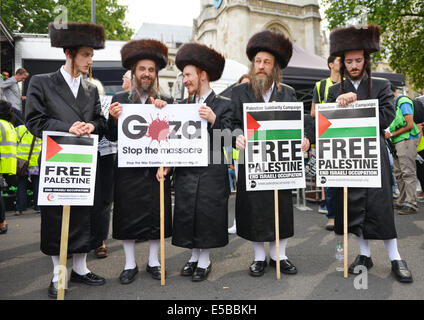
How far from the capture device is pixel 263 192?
11.3ft

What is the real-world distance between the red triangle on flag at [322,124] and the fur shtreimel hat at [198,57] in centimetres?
119

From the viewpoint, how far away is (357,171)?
3.29m

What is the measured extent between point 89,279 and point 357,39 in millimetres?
3502

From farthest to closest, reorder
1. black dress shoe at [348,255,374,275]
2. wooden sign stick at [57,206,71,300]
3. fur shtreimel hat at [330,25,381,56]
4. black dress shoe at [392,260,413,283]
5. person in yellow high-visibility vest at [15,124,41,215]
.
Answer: person in yellow high-visibility vest at [15,124,41,215] → black dress shoe at [348,255,374,275] → fur shtreimel hat at [330,25,381,56] → black dress shoe at [392,260,413,283] → wooden sign stick at [57,206,71,300]

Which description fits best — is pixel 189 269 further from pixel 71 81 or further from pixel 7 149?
pixel 7 149

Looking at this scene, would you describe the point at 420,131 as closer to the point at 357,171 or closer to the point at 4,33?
the point at 357,171

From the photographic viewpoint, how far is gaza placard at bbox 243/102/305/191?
3.37 meters

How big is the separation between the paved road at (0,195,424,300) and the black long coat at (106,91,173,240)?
0.49 metres

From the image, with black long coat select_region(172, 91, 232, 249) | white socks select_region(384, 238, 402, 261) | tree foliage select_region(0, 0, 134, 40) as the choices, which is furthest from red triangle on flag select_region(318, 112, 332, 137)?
tree foliage select_region(0, 0, 134, 40)

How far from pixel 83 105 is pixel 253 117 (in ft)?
5.40

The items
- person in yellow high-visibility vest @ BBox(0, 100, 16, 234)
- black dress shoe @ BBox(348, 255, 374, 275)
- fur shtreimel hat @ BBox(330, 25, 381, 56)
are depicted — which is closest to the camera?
fur shtreimel hat @ BBox(330, 25, 381, 56)

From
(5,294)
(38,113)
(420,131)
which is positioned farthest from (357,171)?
(420,131)

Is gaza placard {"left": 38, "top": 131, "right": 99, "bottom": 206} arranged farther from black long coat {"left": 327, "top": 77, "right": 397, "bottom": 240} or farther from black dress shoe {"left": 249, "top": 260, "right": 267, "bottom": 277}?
black long coat {"left": 327, "top": 77, "right": 397, "bottom": 240}

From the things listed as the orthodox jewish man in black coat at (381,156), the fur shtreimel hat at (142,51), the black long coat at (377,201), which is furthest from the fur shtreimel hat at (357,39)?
the fur shtreimel hat at (142,51)
